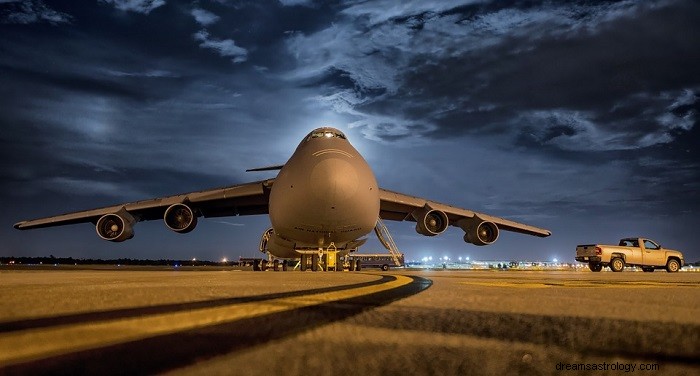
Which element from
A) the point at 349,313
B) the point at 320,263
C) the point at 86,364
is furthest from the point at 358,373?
the point at 320,263

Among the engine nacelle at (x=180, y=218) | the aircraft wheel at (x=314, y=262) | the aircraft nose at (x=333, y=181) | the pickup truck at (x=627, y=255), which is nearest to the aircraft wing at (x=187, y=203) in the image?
the engine nacelle at (x=180, y=218)

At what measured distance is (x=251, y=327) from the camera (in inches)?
76.4

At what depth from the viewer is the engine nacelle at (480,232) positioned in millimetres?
18422

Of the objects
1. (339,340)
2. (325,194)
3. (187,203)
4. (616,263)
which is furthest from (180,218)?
(616,263)

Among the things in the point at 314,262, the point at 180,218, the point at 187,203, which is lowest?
the point at 314,262

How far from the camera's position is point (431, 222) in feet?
59.1

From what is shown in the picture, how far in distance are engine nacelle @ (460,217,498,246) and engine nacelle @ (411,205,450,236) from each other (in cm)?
138

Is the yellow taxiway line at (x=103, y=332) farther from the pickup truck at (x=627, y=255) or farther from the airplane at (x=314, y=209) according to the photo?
the pickup truck at (x=627, y=255)

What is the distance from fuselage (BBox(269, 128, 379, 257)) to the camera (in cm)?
1090

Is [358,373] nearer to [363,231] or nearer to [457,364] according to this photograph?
[457,364]

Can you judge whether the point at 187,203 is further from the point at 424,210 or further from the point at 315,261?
the point at 424,210

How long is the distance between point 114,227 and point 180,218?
2283 mm

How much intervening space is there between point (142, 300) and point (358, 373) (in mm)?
2458

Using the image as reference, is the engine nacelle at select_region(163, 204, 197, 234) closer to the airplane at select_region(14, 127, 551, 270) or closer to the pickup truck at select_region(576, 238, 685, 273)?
the airplane at select_region(14, 127, 551, 270)
